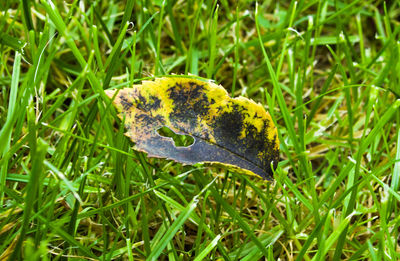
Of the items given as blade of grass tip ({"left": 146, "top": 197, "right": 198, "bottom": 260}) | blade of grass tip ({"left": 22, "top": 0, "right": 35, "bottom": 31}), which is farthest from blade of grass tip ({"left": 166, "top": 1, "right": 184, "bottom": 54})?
blade of grass tip ({"left": 146, "top": 197, "right": 198, "bottom": 260})

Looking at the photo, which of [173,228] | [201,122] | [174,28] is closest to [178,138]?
[201,122]

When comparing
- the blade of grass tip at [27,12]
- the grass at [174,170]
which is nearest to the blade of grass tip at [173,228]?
the grass at [174,170]

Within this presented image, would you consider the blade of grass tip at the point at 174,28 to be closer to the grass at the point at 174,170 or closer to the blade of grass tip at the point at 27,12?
the grass at the point at 174,170

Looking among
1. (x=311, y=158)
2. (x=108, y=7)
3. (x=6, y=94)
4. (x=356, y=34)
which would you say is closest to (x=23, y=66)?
(x=6, y=94)

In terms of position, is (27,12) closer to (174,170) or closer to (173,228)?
(174,170)

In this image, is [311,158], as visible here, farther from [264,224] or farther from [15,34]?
[15,34]
